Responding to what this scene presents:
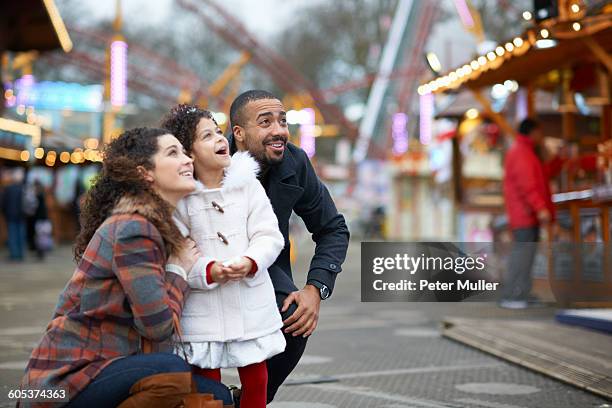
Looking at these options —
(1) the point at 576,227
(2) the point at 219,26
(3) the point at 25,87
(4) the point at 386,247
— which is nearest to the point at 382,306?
(1) the point at 576,227

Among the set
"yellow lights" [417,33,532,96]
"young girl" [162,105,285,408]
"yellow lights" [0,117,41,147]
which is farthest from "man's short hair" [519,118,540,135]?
"yellow lights" [0,117,41,147]

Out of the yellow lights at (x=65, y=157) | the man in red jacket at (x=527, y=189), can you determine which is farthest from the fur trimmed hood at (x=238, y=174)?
the yellow lights at (x=65, y=157)

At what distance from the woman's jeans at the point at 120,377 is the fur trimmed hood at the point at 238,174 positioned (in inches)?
24.7

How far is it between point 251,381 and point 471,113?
11.0 m

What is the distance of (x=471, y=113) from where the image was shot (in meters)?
13.9

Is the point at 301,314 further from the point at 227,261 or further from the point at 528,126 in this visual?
the point at 528,126

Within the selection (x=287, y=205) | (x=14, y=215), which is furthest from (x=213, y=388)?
(x=14, y=215)

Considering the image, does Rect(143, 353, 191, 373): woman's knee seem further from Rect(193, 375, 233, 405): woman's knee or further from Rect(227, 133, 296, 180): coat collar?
Rect(227, 133, 296, 180): coat collar

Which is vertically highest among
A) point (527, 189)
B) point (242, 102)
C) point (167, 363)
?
point (527, 189)

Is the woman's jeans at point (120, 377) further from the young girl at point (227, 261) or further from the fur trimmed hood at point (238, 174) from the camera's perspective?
the fur trimmed hood at point (238, 174)

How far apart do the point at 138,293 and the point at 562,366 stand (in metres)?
3.64

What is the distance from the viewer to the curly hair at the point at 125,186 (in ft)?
10.1

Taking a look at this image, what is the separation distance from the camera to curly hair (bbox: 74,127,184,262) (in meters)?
3.07

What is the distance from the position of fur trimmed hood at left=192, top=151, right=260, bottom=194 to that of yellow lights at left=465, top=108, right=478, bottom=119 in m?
10.7
